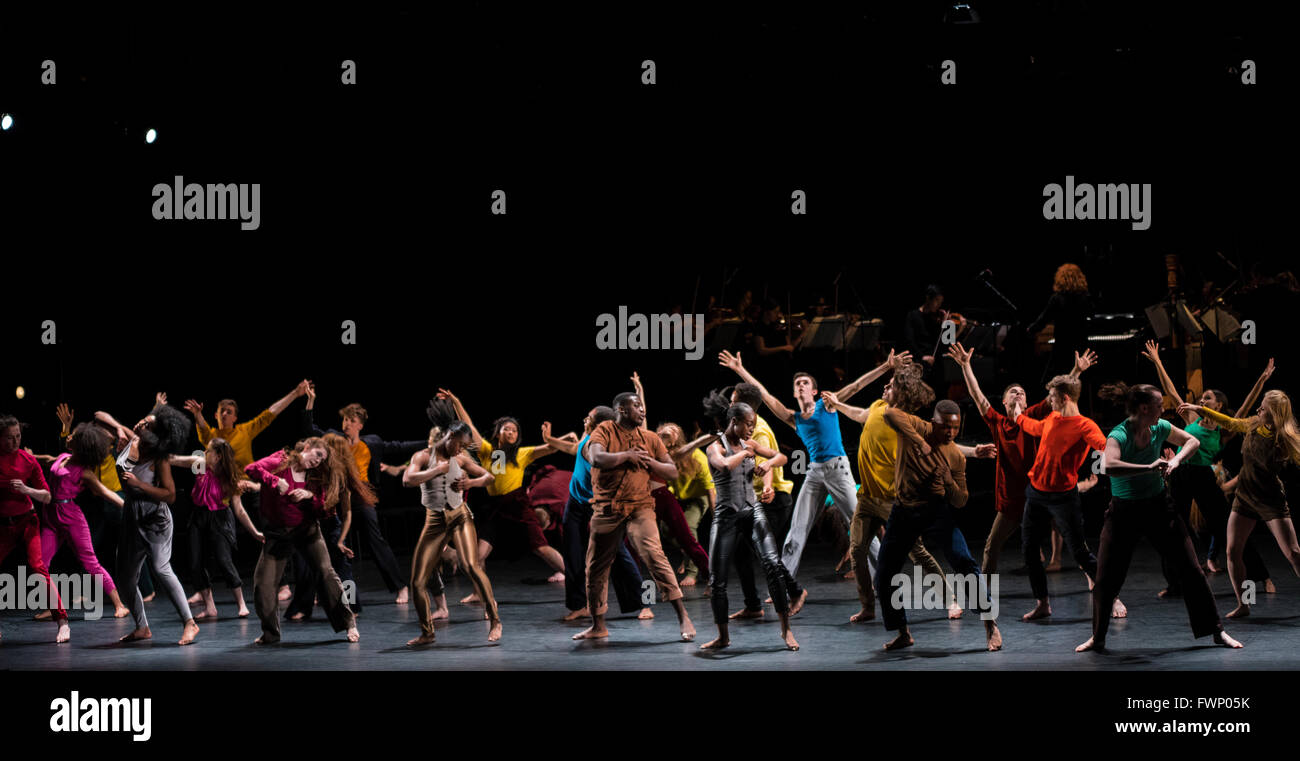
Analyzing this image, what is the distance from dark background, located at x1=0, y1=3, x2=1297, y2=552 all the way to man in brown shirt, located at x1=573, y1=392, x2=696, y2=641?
16.6ft

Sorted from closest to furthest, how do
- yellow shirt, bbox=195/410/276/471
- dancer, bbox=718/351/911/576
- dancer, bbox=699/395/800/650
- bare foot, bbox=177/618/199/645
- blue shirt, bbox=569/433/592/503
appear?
dancer, bbox=699/395/800/650 → bare foot, bbox=177/618/199/645 → dancer, bbox=718/351/911/576 → blue shirt, bbox=569/433/592/503 → yellow shirt, bbox=195/410/276/471

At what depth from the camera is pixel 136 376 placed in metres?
13.4

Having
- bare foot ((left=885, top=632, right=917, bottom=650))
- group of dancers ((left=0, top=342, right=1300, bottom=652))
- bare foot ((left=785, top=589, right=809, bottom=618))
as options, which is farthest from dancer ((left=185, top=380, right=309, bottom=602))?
bare foot ((left=885, top=632, right=917, bottom=650))

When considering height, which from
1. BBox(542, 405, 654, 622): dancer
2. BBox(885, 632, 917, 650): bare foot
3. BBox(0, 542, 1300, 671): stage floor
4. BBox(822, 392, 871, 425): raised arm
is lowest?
BBox(0, 542, 1300, 671): stage floor

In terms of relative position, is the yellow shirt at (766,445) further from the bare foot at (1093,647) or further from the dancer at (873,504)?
the bare foot at (1093,647)

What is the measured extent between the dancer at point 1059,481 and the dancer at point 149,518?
5187mm

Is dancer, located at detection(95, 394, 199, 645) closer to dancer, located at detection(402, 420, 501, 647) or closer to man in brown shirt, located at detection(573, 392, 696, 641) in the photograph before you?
dancer, located at detection(402, 420, 501, 647)

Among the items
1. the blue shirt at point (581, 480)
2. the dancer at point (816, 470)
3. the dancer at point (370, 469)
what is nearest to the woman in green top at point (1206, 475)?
the dancer at point (816, 470)

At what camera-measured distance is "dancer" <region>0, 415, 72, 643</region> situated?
28.4ft

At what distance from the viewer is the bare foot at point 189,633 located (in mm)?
8344

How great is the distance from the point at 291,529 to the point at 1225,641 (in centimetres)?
530
